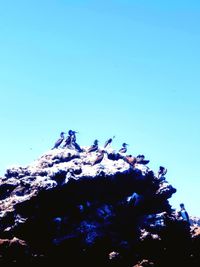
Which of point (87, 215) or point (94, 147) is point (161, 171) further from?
point (87, 215)

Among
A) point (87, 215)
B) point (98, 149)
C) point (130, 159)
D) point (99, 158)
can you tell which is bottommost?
point (87, 215)

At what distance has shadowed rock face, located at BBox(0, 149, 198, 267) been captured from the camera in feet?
115

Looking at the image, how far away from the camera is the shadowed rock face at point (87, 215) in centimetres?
3509

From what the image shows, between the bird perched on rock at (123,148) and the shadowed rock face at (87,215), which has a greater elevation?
the bird perched on rock at (123,148)

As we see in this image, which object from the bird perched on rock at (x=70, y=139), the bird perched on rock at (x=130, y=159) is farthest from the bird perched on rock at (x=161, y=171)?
A: the bird perched on rock at (x=70, y=139)

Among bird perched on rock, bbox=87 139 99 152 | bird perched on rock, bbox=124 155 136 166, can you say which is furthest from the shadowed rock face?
bird perched on rock, bbox=87 139 99 152

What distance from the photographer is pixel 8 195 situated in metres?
39.2

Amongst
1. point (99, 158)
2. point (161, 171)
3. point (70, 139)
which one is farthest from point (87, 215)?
point (70, 139)

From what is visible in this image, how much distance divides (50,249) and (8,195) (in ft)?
30.2

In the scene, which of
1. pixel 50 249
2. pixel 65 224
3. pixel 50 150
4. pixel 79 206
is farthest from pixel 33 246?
pixel 50 150

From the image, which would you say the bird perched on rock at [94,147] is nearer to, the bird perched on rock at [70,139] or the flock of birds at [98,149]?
the flock of birds at [98,149]

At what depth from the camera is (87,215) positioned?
1534 inches

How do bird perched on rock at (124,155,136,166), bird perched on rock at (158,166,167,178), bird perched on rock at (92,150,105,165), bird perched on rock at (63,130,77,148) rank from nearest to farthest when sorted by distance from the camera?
bird perched on rock at (92,150,105,165) < bird perched on rock at (158,166,167,178) < bird perched on rock at (124,155,136,166) < bird perched on rock at (63,130,77,148)

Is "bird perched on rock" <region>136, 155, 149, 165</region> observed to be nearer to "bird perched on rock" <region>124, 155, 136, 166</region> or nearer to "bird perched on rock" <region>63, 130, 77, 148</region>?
"bird perched on rock" <region>124, 155, 136, 166</region>
